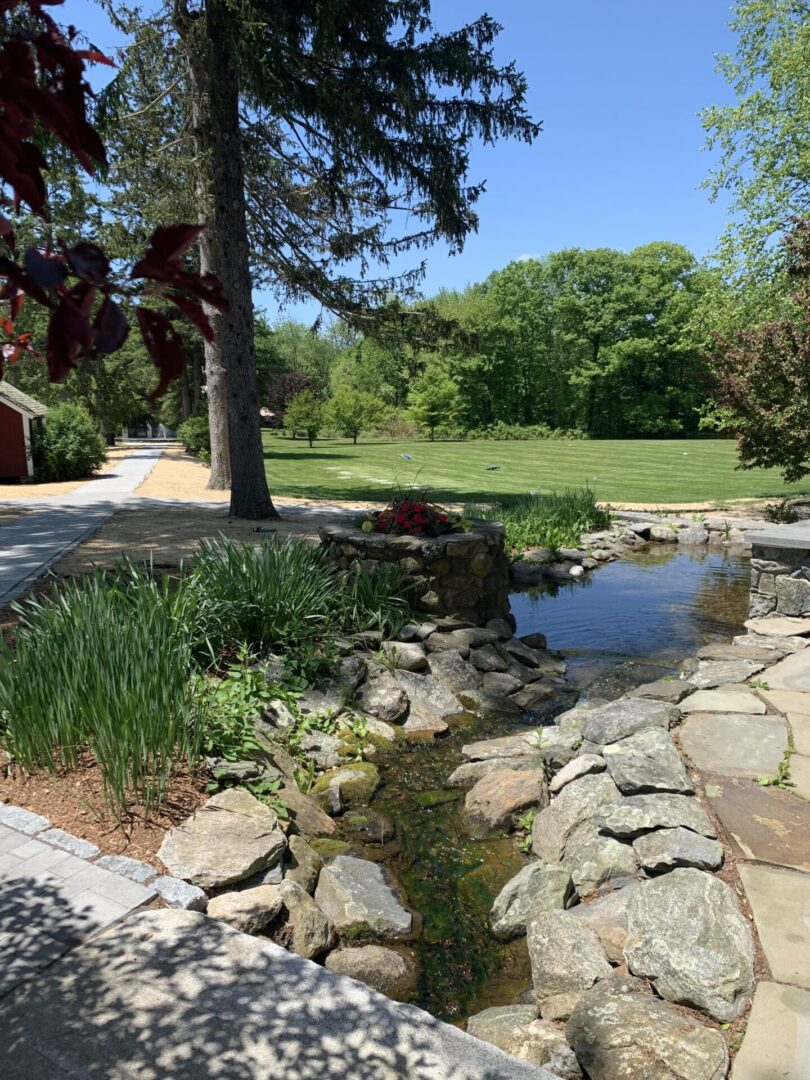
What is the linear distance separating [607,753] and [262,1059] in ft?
7.89

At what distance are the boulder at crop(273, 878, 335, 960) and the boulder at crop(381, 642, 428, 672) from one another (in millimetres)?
2825

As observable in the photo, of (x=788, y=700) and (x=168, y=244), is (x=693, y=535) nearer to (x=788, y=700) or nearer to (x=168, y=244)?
(x=788, y=700)

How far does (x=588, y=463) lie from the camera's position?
1025 inches

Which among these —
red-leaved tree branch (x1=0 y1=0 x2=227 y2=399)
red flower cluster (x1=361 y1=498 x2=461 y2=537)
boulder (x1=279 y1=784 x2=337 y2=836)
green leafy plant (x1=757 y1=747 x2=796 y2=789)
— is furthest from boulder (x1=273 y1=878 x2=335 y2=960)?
red flower cluster (x1=361 y1=498 x2=461 y2=537)

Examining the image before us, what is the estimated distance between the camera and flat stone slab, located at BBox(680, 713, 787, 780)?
11.5 ft

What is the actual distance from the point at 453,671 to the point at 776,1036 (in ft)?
13.1

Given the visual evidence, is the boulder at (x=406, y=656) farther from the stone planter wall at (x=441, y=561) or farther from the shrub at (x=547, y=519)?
the shrub at (x=547, y=519)

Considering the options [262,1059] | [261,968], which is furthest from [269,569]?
[262,1059]

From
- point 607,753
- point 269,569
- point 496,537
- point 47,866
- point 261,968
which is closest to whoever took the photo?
point 261,968

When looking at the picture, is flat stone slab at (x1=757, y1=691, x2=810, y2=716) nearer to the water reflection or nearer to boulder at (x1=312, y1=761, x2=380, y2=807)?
the water reflection

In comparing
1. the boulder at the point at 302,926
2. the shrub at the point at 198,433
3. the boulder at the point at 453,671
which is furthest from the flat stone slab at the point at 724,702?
the shrub at the point at 198,433

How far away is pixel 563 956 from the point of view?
2668mm

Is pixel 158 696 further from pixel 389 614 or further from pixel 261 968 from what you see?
pixel 389 614

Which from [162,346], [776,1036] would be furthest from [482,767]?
[162,346]
